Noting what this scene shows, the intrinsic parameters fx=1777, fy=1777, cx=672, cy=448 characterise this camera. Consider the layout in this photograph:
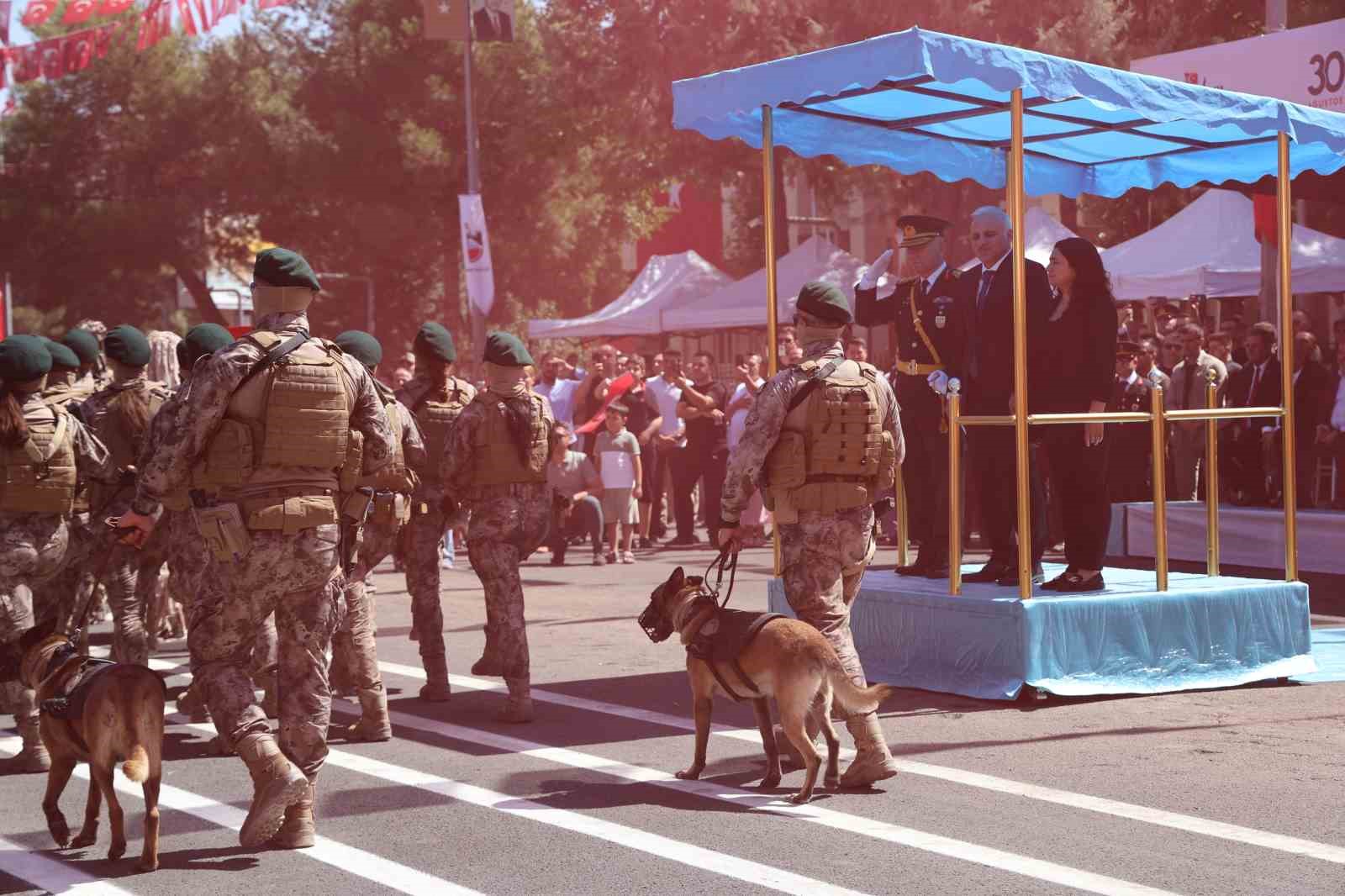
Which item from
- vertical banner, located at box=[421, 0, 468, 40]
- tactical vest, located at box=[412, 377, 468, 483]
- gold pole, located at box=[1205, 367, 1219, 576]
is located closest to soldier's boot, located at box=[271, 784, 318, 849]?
tactical vest, located at box=[412, 377, 468, 483]

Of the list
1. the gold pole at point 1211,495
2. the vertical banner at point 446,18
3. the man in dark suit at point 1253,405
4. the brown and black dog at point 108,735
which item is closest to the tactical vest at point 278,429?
the brown and black dog at point 108,735

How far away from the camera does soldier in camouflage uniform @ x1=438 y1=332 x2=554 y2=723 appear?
30.5 ft

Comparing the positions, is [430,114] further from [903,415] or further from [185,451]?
[185,451]

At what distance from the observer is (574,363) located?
25.7m

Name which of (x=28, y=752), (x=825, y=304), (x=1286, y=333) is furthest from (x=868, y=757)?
(x=1286, y=333)

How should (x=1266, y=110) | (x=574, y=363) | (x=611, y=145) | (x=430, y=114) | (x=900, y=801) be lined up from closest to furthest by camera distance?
(x=900, y=801) → (x=1266, y=110) → (x=574, y=363) → (x=611, y=145) → (x=430, y=114)

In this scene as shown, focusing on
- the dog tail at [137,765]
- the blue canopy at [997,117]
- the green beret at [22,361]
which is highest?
the blue canopy at [997,117]

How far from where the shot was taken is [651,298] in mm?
29266

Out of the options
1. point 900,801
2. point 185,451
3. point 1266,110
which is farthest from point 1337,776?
point 185,451

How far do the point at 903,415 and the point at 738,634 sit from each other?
13.3 ft

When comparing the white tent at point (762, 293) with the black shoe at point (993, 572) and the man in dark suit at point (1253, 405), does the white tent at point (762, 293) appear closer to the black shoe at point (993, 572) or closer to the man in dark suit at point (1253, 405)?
the man in dark suit at point (1253, 405)

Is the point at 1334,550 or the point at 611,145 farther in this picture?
the point at 611,145

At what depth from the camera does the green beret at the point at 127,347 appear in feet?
30.6

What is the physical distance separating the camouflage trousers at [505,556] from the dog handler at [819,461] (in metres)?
1.81
